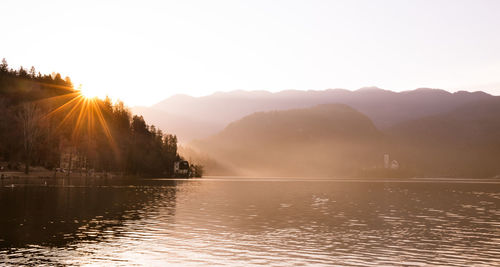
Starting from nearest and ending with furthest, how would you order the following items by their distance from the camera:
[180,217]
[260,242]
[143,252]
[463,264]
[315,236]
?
[463,264] → [143,252] → [260,242] → [315,236] → [180,217]

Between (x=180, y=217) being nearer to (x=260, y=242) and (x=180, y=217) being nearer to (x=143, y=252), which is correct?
(x=260, y=242)

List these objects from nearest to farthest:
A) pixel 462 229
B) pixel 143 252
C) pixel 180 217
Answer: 1. pixel 143 252
2. pixel 462 229
3. pixel 180 217

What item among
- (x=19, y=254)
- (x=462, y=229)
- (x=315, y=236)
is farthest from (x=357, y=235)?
(x=19, y=254)

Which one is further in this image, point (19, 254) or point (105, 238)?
point (105, 238)

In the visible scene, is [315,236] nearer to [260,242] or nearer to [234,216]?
[260,242]

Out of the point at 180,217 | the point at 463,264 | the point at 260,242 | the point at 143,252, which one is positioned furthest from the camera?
the point at 180,217

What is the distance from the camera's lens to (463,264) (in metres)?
40.5

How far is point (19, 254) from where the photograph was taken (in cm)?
4119

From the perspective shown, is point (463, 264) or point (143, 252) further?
point (143, 252)

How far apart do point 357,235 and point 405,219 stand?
24.6 m

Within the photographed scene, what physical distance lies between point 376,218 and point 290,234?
26948 mm

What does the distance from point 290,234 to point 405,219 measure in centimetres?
2905

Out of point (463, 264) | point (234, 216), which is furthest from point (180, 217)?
point (463, 264)

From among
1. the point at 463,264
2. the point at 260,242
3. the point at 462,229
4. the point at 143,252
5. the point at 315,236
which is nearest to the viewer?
the point at 463,264
